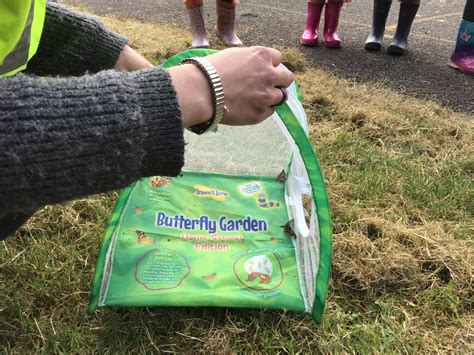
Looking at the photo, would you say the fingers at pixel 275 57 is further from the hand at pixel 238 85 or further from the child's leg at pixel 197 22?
the child's leg at pixel 197 22

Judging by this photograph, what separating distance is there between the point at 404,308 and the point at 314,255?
0.24m

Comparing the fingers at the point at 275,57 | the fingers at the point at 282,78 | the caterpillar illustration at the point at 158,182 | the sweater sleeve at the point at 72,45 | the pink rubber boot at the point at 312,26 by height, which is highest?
the fingers at the point at 275,57

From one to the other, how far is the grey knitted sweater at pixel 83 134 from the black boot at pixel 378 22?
250cm

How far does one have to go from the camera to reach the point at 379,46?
2881 mm

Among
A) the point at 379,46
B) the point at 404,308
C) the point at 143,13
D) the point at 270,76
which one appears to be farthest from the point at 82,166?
the point at 143,13

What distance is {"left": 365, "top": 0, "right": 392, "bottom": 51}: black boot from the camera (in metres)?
2.80

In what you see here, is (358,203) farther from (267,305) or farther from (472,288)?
(267,305)

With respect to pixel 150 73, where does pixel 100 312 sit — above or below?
below

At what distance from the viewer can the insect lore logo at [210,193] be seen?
1.41 m

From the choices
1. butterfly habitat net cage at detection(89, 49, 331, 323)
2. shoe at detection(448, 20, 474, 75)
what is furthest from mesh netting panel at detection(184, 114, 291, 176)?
shoe at detection(448, 20, 474, 75)

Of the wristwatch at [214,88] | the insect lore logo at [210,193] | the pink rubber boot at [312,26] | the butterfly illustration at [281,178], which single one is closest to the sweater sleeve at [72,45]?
the wristwatch at [214,88]

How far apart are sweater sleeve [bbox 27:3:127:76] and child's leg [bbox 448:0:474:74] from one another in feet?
6.96

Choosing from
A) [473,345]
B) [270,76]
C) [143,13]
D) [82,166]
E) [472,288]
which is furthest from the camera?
[143,13]

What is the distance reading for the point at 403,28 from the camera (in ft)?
9.07
